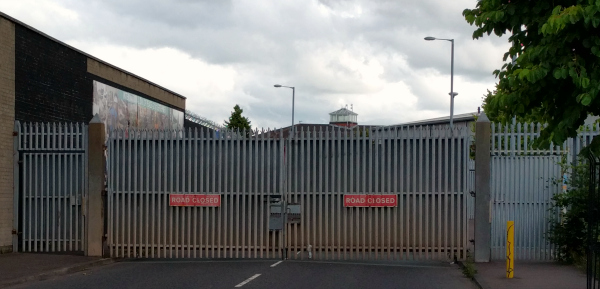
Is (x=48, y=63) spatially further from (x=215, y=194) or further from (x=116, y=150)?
(x=215, y=194)

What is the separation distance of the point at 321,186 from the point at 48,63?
828 centimetres

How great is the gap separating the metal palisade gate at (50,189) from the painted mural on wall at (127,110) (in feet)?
12.7

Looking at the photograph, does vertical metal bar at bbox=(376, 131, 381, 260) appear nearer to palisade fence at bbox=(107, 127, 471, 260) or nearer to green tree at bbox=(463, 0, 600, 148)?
palisade fence at bbox=(107, 127, 471, 260)

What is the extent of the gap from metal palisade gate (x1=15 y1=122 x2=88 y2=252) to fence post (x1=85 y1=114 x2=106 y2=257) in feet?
0.78

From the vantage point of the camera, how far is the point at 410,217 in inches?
661

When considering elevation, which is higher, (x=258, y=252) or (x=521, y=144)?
(x=521, y=144)

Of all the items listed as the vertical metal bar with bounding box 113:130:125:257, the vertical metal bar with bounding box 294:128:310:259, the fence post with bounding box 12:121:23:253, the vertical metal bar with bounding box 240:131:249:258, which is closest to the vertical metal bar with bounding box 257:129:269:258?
the vertical metal bar with bounding box 240:131:249:258

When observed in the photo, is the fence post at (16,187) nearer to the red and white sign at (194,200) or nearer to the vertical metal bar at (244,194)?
the red and white sign at (194,200)

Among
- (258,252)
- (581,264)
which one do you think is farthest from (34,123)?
(581,264)

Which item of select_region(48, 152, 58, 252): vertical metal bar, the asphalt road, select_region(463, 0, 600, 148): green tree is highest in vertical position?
select_region(463, 0, 600, 148): green tree

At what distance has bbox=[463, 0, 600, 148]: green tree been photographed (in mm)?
8672

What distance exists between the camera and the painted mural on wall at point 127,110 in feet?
80.3

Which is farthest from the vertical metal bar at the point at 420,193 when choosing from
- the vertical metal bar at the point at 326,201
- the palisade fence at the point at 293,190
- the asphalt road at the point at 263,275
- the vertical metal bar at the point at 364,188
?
the vertical metal bar at the point at 326,201

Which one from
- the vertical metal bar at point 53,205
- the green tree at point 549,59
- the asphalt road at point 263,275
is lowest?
the asphalt road at point 263,275
